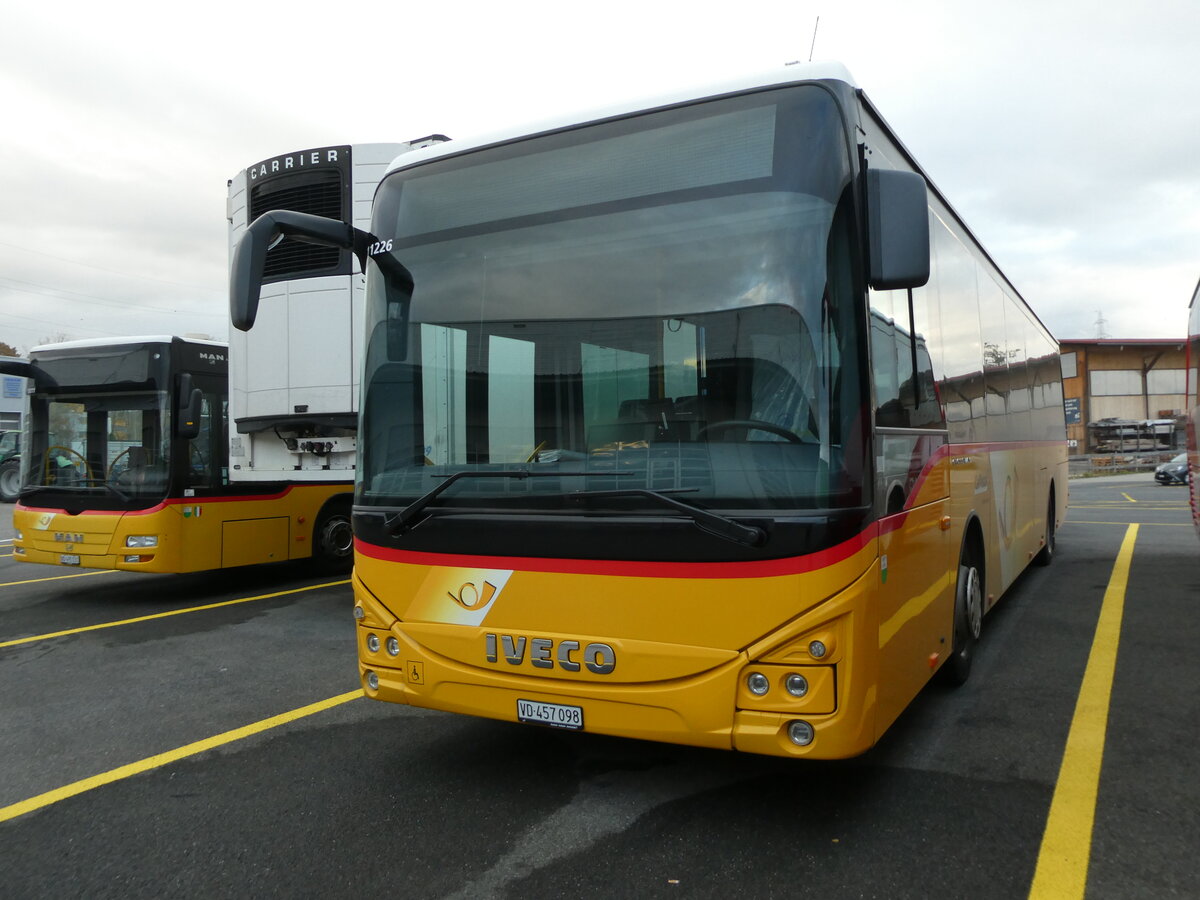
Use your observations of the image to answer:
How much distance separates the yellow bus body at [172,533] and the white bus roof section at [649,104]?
19.4 feet

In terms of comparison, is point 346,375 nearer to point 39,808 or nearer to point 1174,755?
point 39,808

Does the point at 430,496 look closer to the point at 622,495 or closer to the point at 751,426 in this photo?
the point at 622,495

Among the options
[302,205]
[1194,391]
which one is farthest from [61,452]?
[1194,391]

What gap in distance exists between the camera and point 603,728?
3418 millimetres

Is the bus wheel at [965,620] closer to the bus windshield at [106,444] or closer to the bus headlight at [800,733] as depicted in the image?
the bus headlight at [800,733]

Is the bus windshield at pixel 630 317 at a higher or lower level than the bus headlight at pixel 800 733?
higher

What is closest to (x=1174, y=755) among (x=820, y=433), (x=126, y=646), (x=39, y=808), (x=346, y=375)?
(x=820, y=433)

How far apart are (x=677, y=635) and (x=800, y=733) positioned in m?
0.54

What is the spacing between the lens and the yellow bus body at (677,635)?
3.12 m

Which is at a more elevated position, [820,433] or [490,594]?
[820,433]

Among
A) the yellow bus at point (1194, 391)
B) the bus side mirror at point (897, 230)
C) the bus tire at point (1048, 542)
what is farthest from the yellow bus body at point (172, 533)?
the yellow bus at point (1194, 391)

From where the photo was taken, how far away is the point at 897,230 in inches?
131

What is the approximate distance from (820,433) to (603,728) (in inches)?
54.4

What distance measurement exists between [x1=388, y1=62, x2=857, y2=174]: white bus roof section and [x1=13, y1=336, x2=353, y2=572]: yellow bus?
560cm
